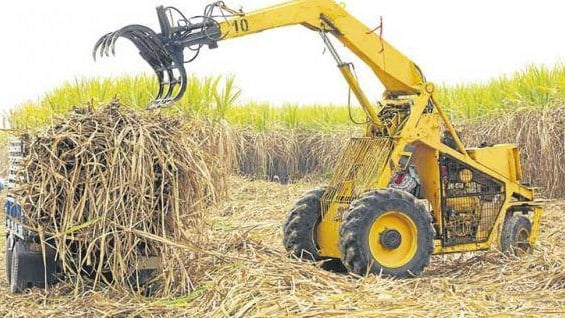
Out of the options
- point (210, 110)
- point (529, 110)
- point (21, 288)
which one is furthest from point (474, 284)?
point (529, 110)

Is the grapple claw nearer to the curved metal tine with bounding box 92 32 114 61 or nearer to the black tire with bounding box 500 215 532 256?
the curved metal tine with bounding box 92 32 114 61

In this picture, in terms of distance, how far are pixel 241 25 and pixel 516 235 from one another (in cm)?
421

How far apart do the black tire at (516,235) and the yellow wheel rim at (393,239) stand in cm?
174

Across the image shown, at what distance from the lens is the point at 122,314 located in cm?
786

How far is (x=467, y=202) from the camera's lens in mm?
10859

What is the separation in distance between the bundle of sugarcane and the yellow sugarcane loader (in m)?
0.85

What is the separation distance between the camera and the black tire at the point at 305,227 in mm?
10375

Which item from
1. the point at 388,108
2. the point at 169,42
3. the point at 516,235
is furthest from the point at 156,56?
the point at 516,235

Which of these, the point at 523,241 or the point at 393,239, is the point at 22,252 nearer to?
the point at 393,239

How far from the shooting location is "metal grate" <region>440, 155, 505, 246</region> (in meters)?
10.7

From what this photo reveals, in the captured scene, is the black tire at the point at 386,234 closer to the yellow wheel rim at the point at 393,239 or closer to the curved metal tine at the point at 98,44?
the yellow wheel rim at the point at 393,239

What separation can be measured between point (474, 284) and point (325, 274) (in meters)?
1.74

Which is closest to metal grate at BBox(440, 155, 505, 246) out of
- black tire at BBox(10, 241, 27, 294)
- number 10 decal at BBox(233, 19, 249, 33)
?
number 10 decal at BBox(233, 19, 249, 33)

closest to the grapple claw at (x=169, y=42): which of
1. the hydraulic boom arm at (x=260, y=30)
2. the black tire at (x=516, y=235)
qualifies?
the hydraulic boom arm at (x=260, y=30)
